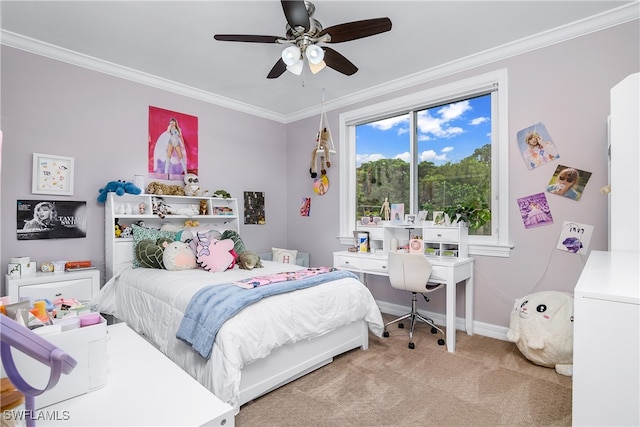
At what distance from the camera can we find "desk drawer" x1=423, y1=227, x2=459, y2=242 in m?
3.17

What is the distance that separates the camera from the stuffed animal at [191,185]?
378 cm

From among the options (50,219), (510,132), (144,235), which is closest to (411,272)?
(510,132)

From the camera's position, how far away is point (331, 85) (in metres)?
3.84

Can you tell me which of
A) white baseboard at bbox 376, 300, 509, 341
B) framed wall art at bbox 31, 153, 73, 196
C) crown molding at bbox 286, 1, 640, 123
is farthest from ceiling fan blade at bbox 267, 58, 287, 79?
white baseboard at bbox 376, 300, 509, 341

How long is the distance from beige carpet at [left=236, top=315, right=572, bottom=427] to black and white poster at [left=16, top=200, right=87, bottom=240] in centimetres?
240

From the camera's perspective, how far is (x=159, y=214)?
11.6 ft

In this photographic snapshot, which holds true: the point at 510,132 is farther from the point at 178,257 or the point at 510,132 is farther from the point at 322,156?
the point at 178,257

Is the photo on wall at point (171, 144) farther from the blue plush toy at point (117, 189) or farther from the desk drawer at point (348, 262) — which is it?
the desk drawer at point (348, 262)

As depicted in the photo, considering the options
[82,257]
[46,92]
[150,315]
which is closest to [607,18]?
[150,315]

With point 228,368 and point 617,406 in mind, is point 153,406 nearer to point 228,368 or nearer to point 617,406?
point 228,368

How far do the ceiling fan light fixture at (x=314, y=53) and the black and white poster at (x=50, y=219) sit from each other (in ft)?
8.49

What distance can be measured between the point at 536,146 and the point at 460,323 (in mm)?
1826

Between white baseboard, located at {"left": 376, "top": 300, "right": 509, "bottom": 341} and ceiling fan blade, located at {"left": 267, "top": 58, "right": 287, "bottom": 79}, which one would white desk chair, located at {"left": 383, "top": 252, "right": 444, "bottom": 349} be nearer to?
white baseboard, located at {"left": 376, "top": 300, "right": 509, "bottom": 341}

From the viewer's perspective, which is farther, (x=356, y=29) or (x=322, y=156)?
(x=322, y=156)
